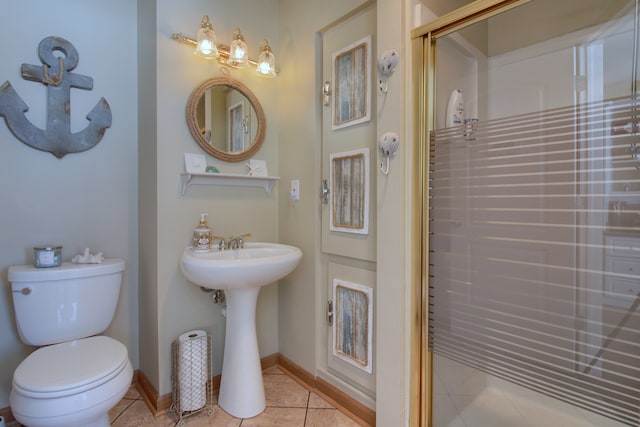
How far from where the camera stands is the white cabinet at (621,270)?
3.08 feet

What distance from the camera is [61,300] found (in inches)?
57.1

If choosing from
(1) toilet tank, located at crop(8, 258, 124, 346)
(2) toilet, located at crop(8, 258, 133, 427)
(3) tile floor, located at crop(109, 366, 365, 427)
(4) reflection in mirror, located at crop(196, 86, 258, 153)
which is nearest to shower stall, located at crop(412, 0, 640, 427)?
(3) tile floor, located at crop(109, 366, 365, 427)

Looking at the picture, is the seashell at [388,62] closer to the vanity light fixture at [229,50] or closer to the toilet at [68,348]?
the vanity light fixture at [229,50]

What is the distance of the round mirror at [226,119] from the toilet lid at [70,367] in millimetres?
1109

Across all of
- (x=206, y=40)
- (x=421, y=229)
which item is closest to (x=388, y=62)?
(x=421, y=229)

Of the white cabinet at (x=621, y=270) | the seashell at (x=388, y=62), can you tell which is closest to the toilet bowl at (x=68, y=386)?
the seashell at (x=388, y=62)

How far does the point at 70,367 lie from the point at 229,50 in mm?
1737

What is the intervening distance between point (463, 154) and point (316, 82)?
3.20 ft

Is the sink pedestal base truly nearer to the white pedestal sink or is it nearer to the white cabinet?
the white pedestal sink

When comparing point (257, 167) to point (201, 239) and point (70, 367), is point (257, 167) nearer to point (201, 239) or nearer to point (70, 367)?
point (201, 239)

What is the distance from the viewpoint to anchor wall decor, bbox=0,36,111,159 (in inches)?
60.9

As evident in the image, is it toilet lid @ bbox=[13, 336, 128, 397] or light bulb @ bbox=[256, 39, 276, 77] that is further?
light bulb @ bbox=[256, 39, 276, 77]

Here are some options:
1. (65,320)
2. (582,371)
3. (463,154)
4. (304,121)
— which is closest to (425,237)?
(463,154)

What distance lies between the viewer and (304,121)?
1.91 meters
